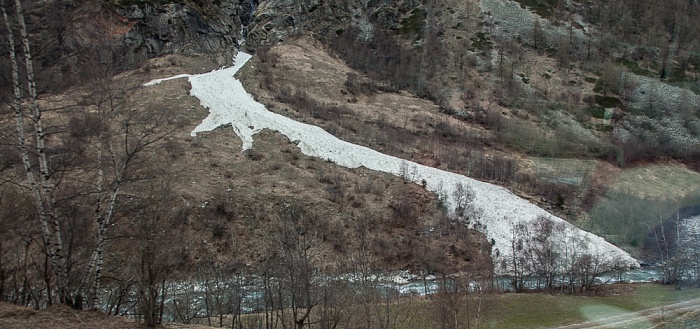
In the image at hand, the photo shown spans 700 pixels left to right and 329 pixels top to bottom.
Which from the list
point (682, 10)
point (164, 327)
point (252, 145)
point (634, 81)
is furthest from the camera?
point (682, 10)

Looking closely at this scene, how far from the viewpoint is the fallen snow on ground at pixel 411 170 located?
3884cm

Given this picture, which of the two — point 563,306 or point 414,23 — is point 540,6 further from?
point 563,306

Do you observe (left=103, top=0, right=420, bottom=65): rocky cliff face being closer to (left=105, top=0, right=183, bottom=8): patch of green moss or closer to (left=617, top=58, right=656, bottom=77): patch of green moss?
(left=105, top=0, right=183, bottom=8): patch of green moss

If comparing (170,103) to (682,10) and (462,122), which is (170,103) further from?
(682,10)

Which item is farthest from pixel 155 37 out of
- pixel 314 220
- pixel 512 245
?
pixel 512 245

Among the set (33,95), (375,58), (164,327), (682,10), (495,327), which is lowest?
(495,327)

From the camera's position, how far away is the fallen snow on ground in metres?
38.8

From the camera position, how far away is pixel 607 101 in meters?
75.0

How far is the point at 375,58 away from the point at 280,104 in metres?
31.9

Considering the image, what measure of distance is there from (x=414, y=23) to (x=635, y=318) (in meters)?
85.6

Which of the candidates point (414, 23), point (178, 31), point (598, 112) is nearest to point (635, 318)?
point (598, 112)

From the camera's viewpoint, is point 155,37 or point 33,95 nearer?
point 33,95

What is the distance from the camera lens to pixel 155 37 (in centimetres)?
7300

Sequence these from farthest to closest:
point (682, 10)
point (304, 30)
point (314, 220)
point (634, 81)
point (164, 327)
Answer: point (682, 10) → point (304, 30) → point (634, 81) → point (314, 220) → point (164, 327)
